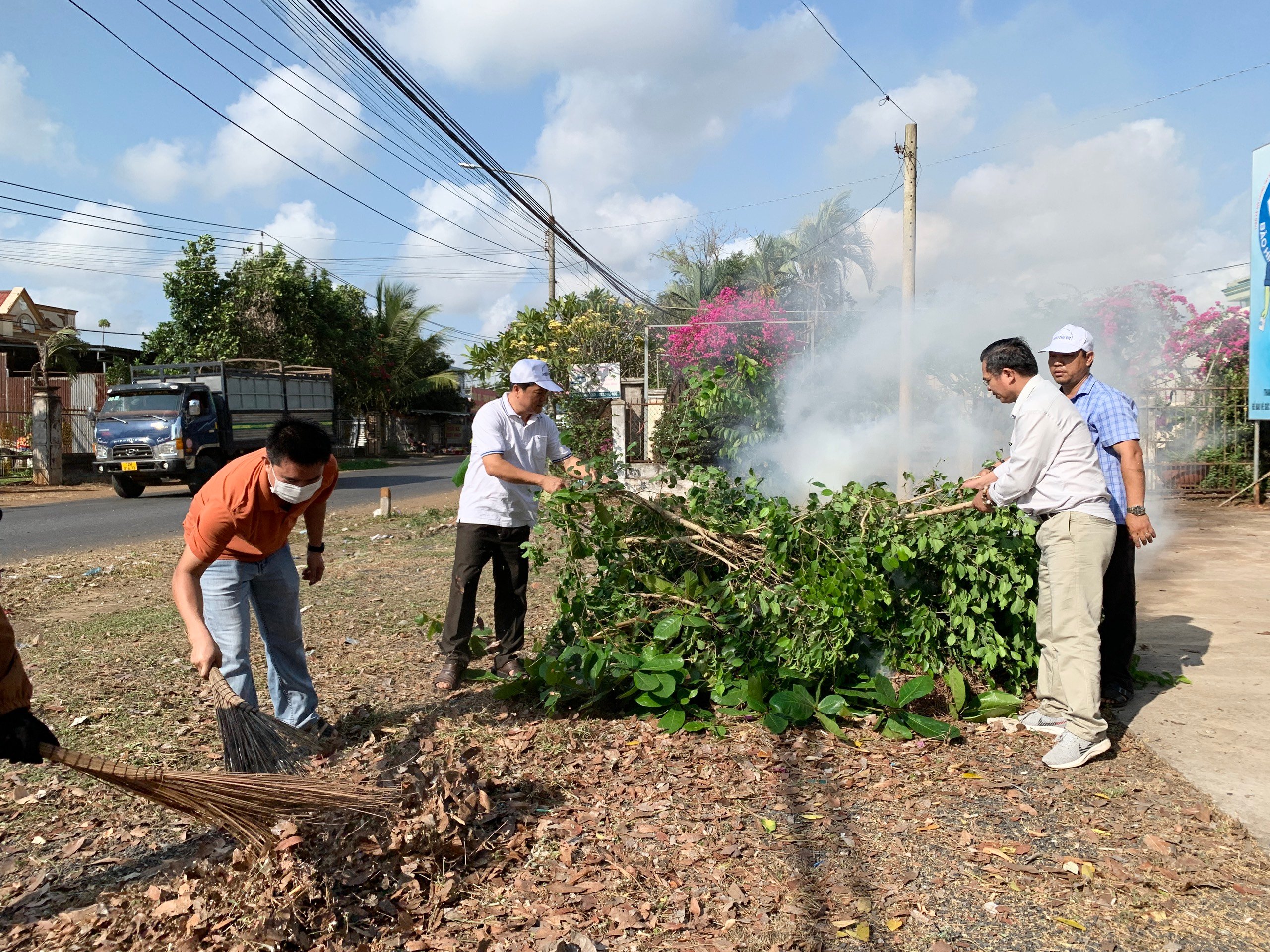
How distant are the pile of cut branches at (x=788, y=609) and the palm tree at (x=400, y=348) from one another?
3099cm

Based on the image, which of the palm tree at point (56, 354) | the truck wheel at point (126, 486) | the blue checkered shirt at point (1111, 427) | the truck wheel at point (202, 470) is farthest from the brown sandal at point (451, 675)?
the palm tree at point (56, 354)

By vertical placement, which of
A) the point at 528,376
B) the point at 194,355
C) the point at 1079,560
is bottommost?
the point at 1079,560

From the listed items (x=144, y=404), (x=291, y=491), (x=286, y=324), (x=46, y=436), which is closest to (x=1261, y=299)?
(x=291, y=491)

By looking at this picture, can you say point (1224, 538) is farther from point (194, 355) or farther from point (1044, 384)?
point (194, 355)

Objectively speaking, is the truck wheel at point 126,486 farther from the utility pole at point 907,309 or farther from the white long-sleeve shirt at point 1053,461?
the white long-sleeve shirt at point 1053,461

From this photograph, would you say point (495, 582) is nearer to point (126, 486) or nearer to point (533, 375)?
point (533, 375)

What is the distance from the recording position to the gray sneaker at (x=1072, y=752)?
3.70 metres

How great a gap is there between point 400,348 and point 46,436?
1836 centimetres

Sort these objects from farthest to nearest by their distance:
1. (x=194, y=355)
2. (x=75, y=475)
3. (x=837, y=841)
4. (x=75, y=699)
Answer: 1. (x=194, y=355)
2. (x=75, y=475)
3. (x=75, y=699)
4. (x=837, y=841)

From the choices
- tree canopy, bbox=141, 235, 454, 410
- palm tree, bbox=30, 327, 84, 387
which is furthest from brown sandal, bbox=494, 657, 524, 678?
tree canopy, bbox=141, 235, 454, 410

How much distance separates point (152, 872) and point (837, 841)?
94.1 inches

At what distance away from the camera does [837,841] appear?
3166mm

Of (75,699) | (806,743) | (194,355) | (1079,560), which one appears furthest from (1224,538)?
(194,355)

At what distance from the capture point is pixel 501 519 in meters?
4.79
